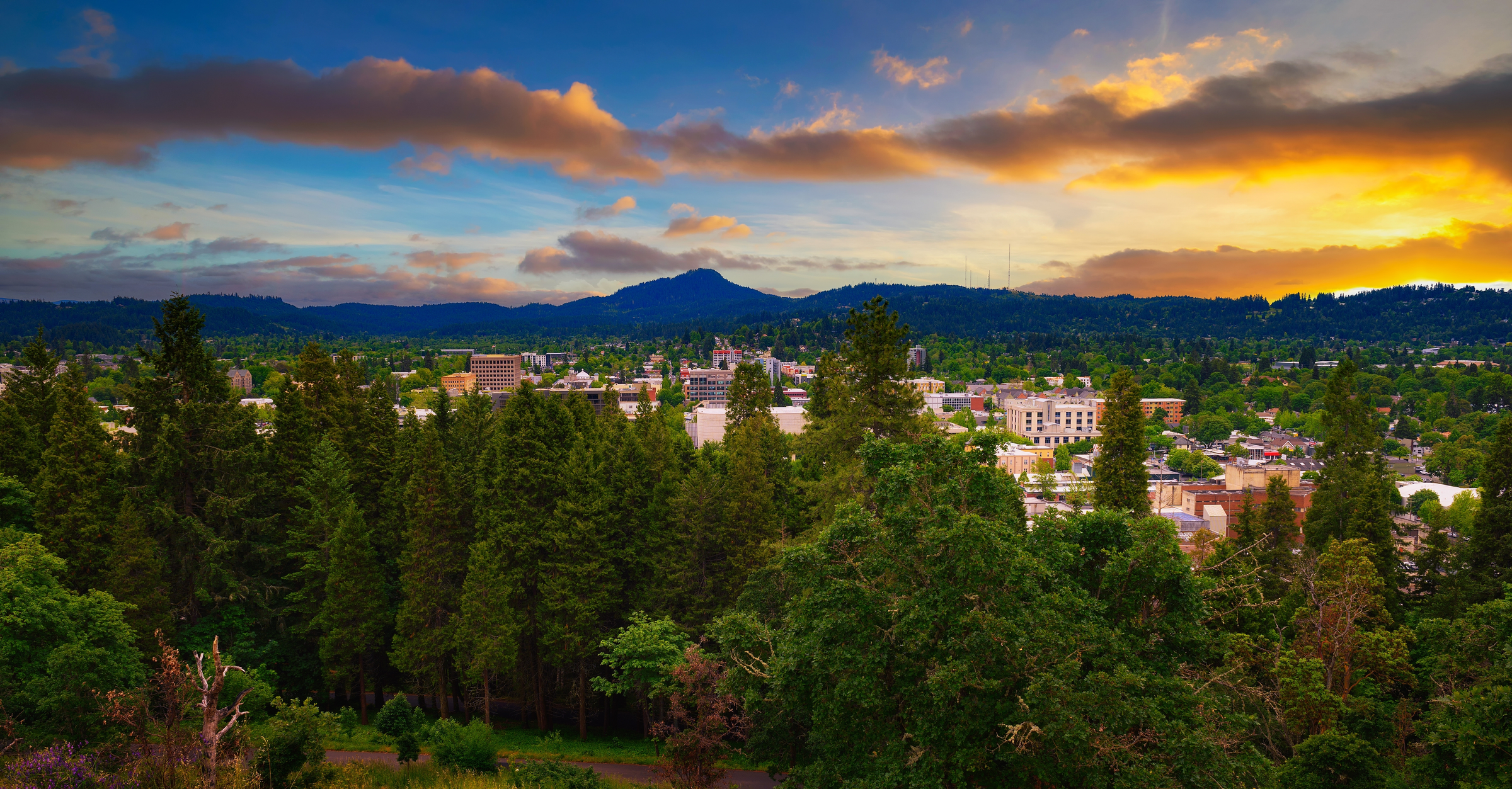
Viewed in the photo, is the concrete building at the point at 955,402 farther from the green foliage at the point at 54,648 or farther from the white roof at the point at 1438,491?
the green foliage at the point at 54,648

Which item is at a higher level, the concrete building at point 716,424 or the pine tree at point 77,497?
the pine tree at point 77,497

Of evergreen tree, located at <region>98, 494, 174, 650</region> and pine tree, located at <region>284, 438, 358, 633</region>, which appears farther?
pine tree, located at <region>284, 438, 358, 633</region>

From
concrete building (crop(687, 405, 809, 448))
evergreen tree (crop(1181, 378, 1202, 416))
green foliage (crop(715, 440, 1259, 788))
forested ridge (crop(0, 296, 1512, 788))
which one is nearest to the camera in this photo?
green foliage (crop(715, 440, 1259, 788))

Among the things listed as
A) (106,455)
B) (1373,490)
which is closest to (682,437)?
(106,455)

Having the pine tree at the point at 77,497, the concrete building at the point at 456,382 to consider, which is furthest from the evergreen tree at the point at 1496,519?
the concrete building at the point at 456,382

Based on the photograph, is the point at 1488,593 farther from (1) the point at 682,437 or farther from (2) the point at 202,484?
(2) the point at 202,484

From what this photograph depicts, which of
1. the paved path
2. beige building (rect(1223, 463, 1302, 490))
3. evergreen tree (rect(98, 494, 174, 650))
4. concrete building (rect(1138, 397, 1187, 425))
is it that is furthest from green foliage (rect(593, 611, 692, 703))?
concrete building (rect(1138, 397, 1187, 425))

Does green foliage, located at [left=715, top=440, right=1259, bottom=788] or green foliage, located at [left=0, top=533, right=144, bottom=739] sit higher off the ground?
green foliage, located at [left=715, top=440, right=1259, bottom=788]

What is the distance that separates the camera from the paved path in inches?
876

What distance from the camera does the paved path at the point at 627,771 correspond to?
73.0ft

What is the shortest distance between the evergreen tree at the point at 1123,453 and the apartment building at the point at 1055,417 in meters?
110

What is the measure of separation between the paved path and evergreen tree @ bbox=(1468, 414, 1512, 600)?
1007 inches

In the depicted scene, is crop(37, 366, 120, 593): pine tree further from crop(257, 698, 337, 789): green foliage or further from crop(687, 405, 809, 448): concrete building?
crop(687, 405, 809, 448): concrete building

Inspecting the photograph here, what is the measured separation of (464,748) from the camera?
17750 mm
